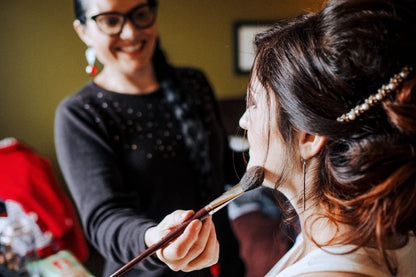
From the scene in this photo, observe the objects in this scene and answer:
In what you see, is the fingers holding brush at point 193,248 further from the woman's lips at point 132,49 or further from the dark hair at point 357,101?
the woman's lips at point 132,49

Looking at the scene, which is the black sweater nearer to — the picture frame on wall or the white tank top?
the white tank top

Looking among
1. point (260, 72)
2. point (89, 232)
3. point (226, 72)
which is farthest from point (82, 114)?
point (226, 72)

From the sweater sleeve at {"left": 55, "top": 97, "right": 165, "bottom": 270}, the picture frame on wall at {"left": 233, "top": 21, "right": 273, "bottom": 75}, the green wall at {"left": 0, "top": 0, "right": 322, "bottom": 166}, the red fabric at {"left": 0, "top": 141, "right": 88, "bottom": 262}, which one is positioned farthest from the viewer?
the picture frame on wall at {"left": 233, "top": 21, "right": 273, "bottom": 75}

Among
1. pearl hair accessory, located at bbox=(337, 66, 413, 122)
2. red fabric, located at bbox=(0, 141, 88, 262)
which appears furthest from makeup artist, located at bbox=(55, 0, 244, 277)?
red fabric, located at bbox=(0, 141, 88, 262)

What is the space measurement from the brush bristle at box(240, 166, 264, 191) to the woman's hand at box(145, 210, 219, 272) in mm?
72

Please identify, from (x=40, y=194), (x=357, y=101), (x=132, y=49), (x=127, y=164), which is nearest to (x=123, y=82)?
(x=132, y=49)

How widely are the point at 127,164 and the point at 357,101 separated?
19.6 inches

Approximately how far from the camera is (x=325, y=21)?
18.0 inches

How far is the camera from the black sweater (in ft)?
2.28

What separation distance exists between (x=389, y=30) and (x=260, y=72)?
0.18m

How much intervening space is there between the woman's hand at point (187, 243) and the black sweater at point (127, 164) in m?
0.11

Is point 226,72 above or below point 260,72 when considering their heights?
below

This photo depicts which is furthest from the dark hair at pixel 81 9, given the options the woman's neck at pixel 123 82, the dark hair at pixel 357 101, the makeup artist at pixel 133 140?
the dark hair at pixel 357 101

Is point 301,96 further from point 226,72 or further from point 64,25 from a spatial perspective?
point 226,72
